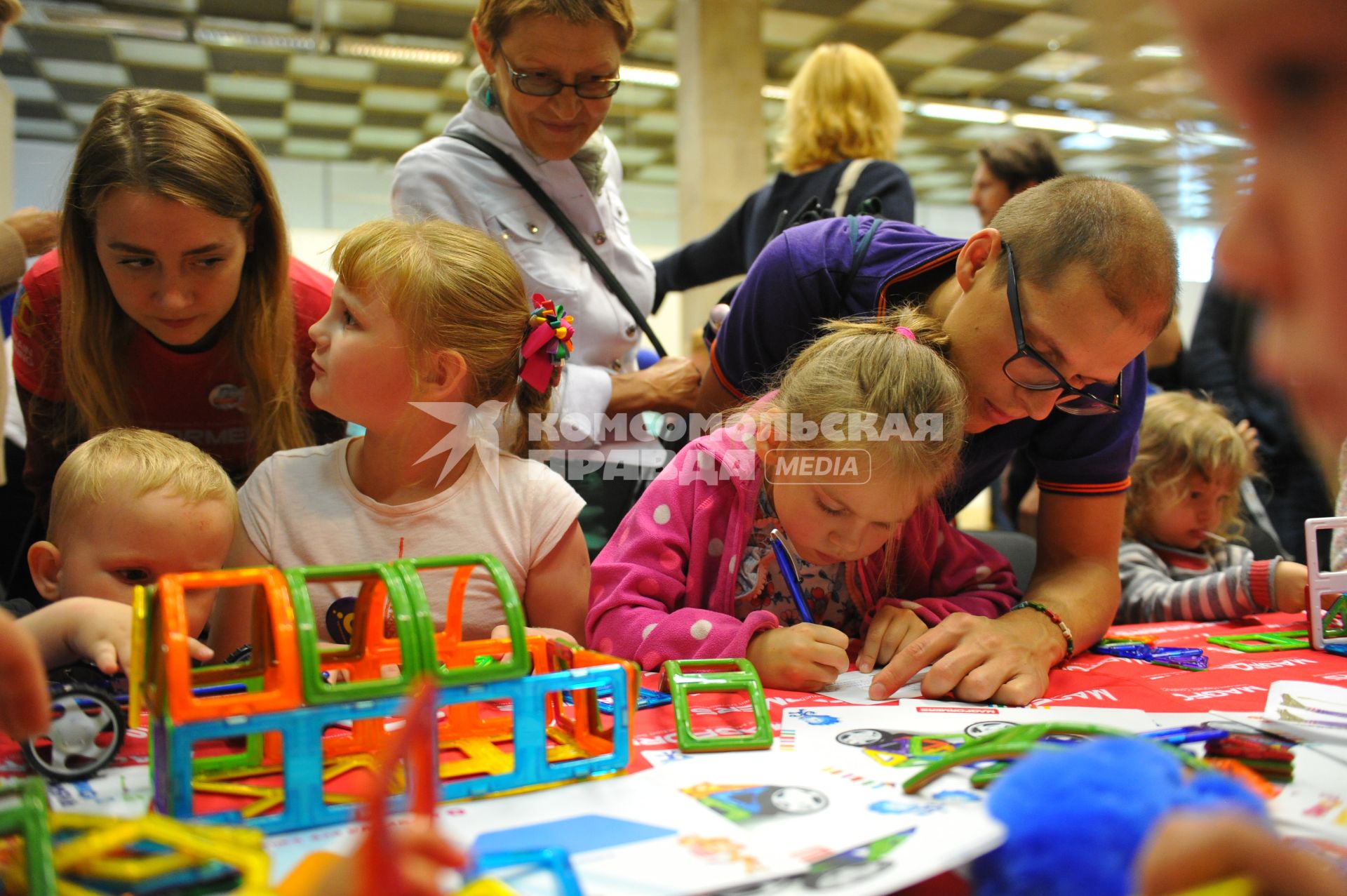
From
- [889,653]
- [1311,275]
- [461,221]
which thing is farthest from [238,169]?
[1311,275]

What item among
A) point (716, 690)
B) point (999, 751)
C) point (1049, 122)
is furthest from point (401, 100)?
point (999, 751)

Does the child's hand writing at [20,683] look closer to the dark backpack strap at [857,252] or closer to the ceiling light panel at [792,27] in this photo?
the dark backpack strap at [857,252]

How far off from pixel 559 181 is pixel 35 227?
34.5 inches

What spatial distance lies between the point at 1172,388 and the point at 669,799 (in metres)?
2.47

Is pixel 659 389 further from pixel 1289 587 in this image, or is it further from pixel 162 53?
pixel 162 53

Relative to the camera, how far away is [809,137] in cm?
233

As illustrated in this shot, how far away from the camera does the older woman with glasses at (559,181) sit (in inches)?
63.6

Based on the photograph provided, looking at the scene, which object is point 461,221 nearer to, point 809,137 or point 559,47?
point 559,47

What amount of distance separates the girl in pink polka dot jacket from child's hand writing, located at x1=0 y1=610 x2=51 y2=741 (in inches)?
24.7

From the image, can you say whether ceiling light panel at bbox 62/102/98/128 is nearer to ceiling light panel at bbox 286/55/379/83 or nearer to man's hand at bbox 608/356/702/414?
ceiling light panel at bbox 286/55/379/83

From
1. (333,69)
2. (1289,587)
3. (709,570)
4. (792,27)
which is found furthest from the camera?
(333,69)

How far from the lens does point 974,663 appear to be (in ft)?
3.50

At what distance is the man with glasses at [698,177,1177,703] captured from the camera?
44.9 inches
